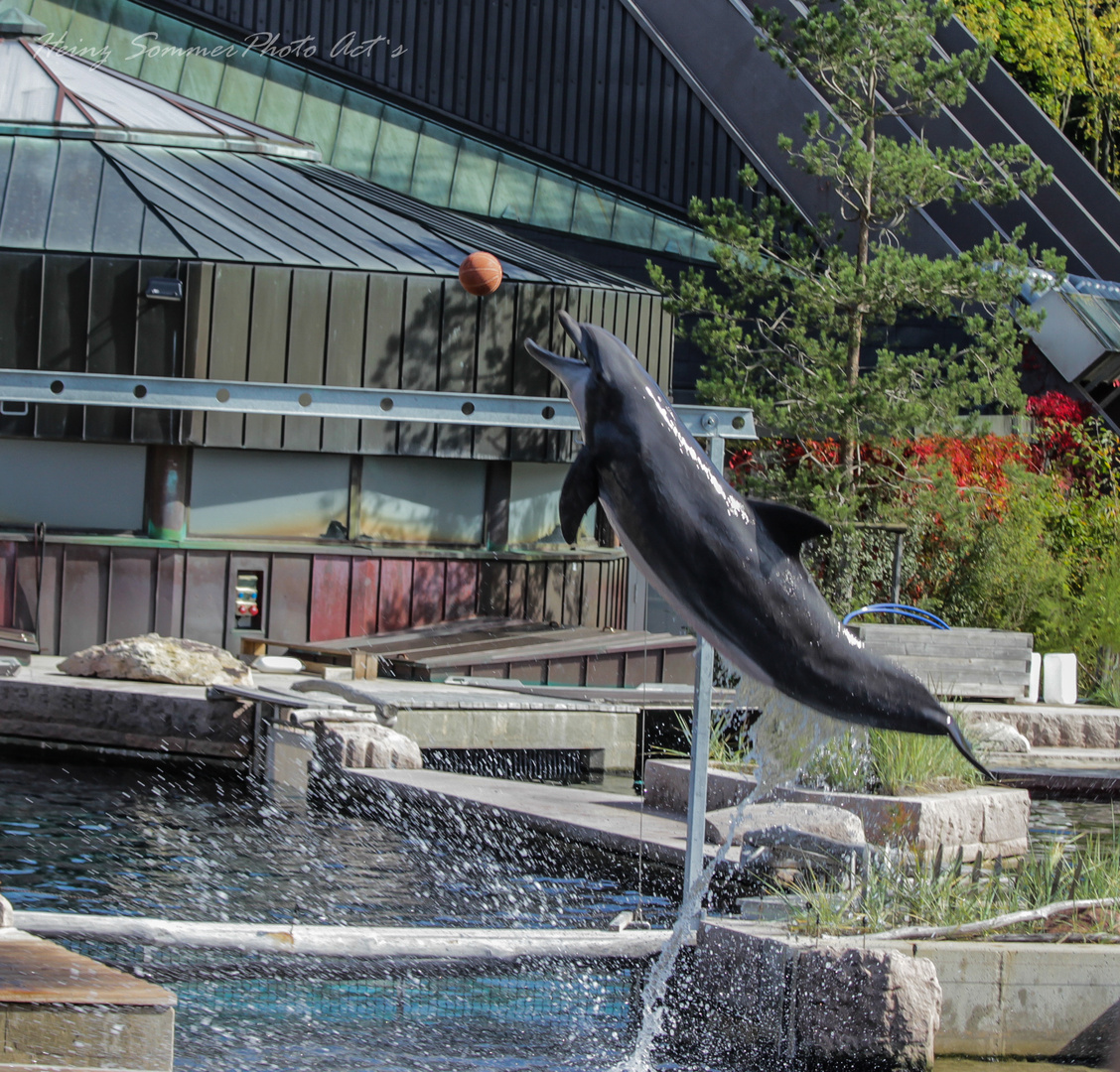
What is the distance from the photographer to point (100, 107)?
71.5ft

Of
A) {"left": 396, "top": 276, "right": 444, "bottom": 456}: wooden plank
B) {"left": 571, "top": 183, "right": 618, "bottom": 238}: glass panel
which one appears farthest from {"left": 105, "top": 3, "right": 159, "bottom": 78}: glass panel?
{"left": 396, "top": 276, "right": 444, "bottom": 456}: wooden plank

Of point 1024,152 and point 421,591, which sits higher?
point 1024,152

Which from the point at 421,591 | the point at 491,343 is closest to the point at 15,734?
the point at 421,591

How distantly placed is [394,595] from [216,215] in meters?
5.27

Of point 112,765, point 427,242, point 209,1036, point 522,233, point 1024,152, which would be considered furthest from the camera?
point 522,233

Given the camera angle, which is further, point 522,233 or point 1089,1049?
point 522,233

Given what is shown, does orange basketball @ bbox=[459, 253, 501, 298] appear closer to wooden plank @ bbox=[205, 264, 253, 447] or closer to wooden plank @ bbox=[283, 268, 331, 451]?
wooden plank @ bbox=[283, 268, 331, 451]

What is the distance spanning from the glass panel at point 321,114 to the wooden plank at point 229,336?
29.9 ft

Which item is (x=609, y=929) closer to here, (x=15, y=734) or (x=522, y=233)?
(x=15, y=734)

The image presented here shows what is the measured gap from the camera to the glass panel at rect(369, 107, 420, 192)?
27.2 metres

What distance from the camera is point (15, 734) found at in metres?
15.0

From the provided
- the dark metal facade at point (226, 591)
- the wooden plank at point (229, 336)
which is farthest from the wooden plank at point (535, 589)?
the wooden plank at point (229, 336)

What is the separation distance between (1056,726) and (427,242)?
32.8ft

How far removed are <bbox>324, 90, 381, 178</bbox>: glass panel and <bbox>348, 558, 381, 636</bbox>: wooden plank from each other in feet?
33.9
